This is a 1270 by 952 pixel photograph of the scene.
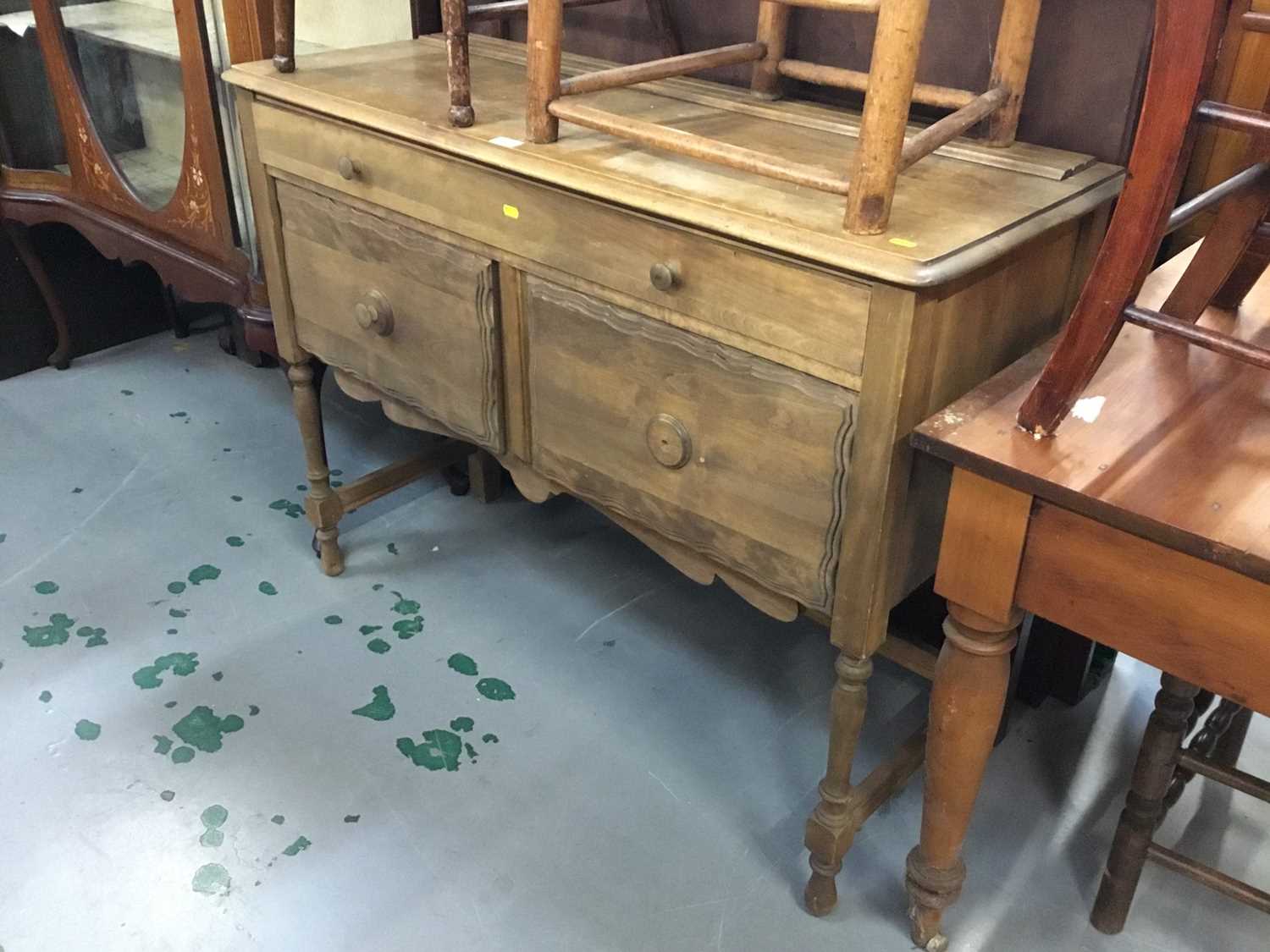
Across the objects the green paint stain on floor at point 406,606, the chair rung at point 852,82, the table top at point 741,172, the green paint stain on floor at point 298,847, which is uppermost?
the chair rung at point 852,82

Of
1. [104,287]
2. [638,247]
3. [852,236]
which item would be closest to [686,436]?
[638,247]

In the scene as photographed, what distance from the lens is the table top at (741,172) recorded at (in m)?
1.11

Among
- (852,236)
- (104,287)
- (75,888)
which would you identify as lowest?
(75,888)

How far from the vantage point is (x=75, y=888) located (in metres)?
1.53

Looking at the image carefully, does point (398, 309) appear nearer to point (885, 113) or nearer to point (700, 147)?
point (700, 147)

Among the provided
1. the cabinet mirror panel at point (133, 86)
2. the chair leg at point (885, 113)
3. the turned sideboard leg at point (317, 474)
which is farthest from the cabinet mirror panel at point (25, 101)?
the chair leg at point (885, 113)

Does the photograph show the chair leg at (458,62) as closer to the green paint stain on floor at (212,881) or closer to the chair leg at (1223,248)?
the chair leg at (1223,248)

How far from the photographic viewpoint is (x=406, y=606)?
2.08m

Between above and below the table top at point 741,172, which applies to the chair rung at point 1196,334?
below

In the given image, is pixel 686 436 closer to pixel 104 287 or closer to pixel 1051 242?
pixel 1051 242

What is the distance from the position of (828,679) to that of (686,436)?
75 cm

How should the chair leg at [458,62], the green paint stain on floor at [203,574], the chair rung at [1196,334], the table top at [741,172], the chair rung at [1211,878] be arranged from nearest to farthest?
1. the chair rung at [1196,334]
2. the table top at [741,172]
3. the chair rung at [1211,878]
4. the chair leg at [458,62]
5. the green paint stain on floor at [203,574]

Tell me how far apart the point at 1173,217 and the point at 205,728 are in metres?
1.55

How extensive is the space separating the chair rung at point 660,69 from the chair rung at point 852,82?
2.1 inches
